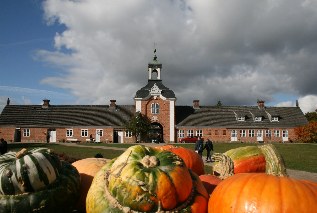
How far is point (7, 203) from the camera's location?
2.61 metres

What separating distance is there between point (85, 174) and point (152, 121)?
56713 mm

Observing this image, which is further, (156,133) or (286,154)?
(156,133)

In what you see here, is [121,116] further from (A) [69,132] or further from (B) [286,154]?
(B) [286,154]

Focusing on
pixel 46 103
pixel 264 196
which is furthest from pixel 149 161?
pixel 46 103

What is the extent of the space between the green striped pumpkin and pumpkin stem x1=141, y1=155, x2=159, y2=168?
2.42 ft

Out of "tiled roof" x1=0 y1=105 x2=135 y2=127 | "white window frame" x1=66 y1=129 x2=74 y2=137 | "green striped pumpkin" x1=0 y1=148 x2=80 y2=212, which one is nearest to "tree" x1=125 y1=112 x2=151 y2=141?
"tiled roof" x1=0 y1=105 x2=135 y2=127

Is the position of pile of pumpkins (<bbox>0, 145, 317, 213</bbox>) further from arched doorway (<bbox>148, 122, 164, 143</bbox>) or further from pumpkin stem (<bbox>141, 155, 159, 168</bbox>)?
arched doorway (<bbox>148, 122, 164, 143</bbox>)

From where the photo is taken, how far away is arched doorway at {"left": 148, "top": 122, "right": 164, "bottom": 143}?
197ft

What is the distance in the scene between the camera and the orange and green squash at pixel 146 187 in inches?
91.0

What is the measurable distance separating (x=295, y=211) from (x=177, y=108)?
63.3 meters

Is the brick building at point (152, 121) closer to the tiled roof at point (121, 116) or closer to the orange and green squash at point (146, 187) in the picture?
the tiled roof at point (121, 116)

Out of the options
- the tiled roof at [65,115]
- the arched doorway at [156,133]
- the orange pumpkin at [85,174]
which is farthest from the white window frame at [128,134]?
the orange pumpkin at [85,174]

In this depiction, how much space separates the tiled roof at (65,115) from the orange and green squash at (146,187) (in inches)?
2295

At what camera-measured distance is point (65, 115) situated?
6262cm
